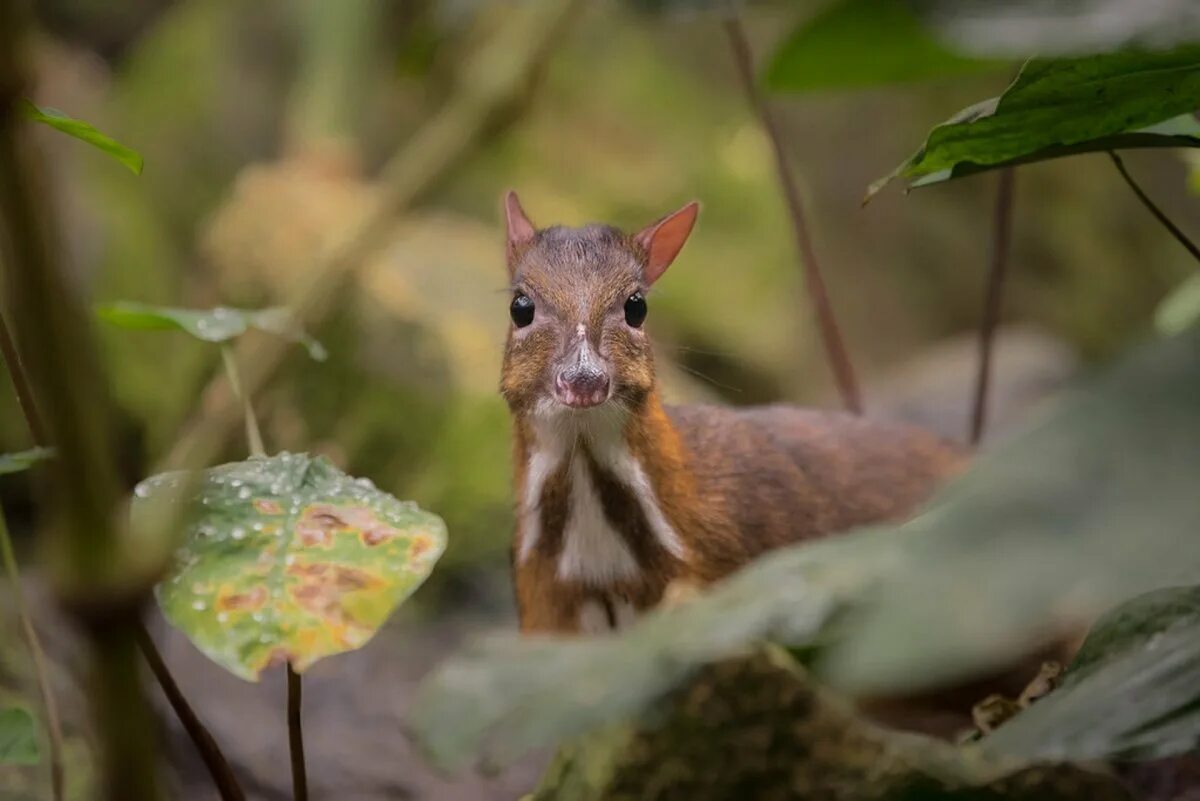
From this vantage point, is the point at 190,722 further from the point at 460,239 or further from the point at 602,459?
the point at 460,239

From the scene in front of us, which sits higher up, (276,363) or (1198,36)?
(276,363)

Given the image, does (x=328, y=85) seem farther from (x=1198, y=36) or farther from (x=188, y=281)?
(x=1198, y=36)

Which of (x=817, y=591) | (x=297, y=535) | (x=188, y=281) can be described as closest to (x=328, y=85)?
(x=188, y=281)

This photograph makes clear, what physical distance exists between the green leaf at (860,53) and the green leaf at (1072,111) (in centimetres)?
7

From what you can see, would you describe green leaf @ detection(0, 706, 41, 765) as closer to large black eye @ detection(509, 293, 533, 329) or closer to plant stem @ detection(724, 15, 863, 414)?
large black eye @ detection(509, 293, 533, 329)

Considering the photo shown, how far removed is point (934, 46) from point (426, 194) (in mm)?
2614

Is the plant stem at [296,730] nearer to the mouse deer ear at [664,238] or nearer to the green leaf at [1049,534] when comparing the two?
the green leaf at [1049,534]

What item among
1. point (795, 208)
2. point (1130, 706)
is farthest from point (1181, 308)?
point (1130, 706)

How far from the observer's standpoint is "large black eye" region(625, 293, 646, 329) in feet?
9.56

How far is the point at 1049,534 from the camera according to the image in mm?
859

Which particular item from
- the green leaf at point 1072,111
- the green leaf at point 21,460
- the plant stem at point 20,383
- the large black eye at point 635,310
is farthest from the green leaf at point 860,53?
the plant stem at point 20,383

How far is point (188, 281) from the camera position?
578 cm

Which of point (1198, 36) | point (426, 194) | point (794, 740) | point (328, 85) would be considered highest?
point (328, 85)

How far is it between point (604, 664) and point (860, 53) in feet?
3.24
